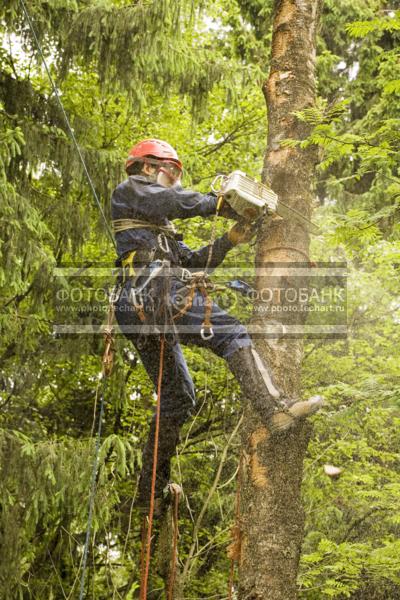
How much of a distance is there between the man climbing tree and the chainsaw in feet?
0.31

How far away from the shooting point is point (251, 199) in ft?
12.4

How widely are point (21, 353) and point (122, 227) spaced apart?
456 cm

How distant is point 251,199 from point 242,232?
301mm

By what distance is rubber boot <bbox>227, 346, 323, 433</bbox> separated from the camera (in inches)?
138

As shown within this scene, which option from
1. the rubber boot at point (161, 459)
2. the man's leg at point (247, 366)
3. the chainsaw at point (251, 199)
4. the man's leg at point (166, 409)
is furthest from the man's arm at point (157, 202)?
the rubber boot at point (161, 459)

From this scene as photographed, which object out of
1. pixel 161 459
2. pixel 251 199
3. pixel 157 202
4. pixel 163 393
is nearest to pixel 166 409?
pixel 163 393

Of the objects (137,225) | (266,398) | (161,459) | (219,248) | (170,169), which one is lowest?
(161,459)

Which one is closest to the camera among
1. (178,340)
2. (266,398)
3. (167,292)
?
(266,398)

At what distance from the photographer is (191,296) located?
395cm

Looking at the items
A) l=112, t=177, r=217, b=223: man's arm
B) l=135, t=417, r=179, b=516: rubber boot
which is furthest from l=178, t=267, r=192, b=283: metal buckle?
l=135, t=417, r=179, b=516: rubber boot

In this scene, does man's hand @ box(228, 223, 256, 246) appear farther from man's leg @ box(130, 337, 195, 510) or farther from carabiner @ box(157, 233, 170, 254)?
man's leg @ box(130, 337, 195, 510)

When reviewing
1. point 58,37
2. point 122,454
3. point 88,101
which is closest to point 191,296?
point 122,454

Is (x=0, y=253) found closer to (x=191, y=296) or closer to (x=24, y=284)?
(x=24, y=284)

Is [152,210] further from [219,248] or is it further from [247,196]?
[247,196]
